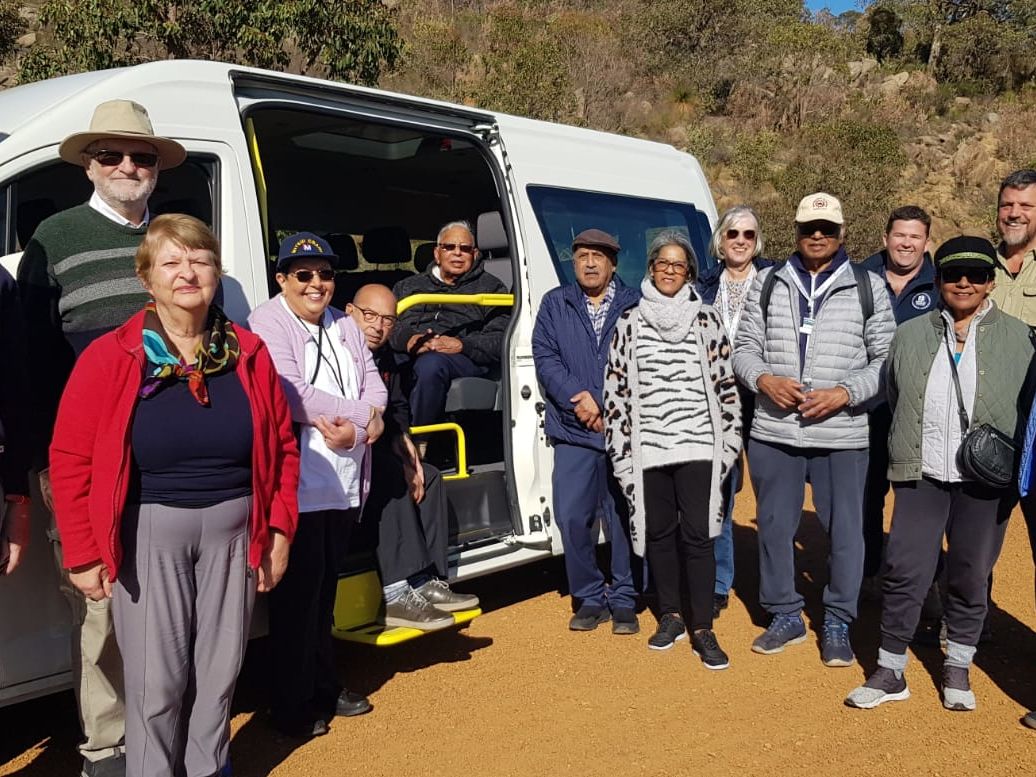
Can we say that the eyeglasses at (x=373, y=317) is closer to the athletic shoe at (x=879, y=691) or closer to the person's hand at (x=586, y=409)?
the person's hand at (x=586, y=409)

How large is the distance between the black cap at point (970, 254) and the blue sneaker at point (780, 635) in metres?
1.83

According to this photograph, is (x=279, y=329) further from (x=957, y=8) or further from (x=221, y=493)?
(x=957, y=8)

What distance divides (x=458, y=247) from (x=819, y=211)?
6.86 feet

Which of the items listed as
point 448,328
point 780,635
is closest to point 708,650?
point 780,635

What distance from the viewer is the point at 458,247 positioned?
219 inches

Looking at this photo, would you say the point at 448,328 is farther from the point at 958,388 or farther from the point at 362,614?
the point at 958,388

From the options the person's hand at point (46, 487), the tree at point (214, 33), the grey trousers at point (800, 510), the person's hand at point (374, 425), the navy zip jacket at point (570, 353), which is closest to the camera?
the person's hand at point (46, 487)

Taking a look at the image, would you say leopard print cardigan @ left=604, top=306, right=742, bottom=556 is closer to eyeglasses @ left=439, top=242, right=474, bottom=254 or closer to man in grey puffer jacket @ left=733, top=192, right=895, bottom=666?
man in grey puffer jacket @ left=733, top=192, right=895, bottom=666

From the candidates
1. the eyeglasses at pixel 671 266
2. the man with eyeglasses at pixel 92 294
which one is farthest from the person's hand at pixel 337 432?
the eyeglasses at pixel 671 266

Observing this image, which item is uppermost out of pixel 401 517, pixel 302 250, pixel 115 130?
pixel 115 130

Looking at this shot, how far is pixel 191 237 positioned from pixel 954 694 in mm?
3395

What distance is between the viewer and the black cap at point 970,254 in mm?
3711

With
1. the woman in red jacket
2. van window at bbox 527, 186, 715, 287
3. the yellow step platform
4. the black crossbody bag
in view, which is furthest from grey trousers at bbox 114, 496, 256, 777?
van window at bbox 527, 186, 715, 287

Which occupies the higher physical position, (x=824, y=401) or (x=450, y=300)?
(x=450, y=300)
